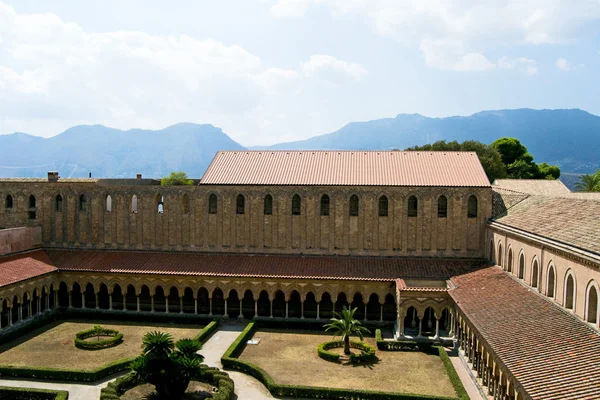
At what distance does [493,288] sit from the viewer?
3142 cm

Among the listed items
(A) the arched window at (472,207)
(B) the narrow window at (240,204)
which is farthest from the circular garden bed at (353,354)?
(A) the arched window at (472,207)

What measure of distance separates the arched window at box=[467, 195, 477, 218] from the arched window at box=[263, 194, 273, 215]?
52.1 ft

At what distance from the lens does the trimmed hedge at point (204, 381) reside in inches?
963

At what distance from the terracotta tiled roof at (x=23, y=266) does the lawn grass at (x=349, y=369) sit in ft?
56.3

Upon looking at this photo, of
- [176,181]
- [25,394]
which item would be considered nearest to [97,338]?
[25,394]

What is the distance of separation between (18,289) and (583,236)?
115ft

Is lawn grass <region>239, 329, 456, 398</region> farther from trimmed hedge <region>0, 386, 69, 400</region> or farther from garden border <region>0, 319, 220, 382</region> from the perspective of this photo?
trimmed hedge <region>0, 386, 69, 400</region>

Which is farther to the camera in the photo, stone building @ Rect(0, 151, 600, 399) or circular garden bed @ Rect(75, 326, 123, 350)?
stone building @ Rect(0, 151, 600, 399)

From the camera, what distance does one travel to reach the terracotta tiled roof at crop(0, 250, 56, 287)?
36.5 m

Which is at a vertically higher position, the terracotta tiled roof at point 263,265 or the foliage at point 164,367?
the terracotta tiled roof at point 263,265

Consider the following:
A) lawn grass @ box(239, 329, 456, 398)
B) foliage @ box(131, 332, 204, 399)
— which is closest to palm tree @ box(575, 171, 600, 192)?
lawn grass @ box(239, 329, 456, 398)

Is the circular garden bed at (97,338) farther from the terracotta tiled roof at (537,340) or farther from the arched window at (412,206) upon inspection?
the arched window at (412,206)

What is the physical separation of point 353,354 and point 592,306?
13.8 m

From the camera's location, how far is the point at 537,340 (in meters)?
21.5
